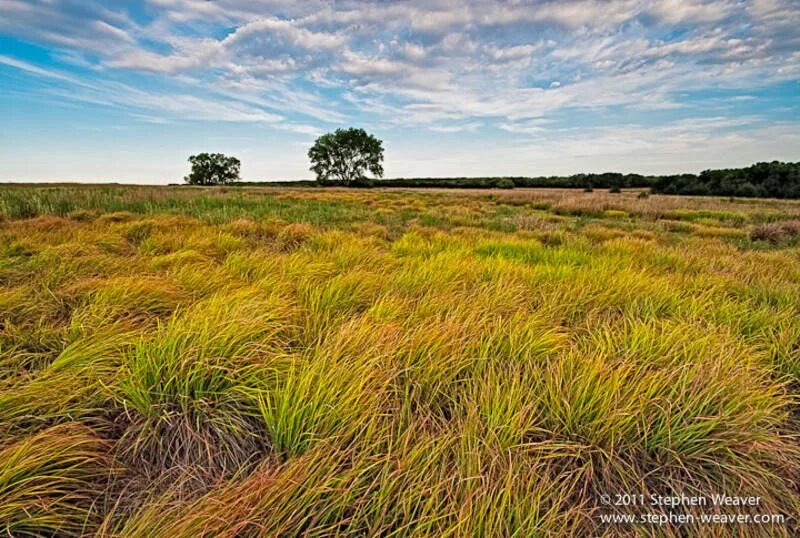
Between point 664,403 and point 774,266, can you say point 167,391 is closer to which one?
point 664,403

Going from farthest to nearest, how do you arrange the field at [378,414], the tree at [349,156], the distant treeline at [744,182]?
the tree at [349,156] → the distant treeline at [744,182] → the field at [378,414]

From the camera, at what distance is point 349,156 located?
70375 mm

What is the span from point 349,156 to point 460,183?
82.1 feet

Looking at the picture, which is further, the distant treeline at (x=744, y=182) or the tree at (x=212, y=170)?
the tree at (x=212, y=170)

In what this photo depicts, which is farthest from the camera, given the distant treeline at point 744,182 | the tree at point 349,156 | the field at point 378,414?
the tree at point 349,156

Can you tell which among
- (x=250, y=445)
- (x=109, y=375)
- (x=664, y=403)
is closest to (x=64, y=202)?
(x=109, y=375)

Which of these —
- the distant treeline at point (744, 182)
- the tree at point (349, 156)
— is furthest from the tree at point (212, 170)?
the distant treeline at point (744, 182)

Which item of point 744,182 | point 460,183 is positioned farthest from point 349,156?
point 744,182

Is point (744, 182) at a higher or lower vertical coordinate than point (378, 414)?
higher

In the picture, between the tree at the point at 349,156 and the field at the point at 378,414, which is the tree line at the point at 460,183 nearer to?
the tree at the point at 349,156

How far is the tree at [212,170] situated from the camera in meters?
75.1

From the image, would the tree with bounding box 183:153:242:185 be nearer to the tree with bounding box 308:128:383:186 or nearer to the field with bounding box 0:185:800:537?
the tree with bounding box 308:128:383:186

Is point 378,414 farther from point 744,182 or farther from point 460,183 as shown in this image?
point 460,183

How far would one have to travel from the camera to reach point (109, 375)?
5.65 feet
